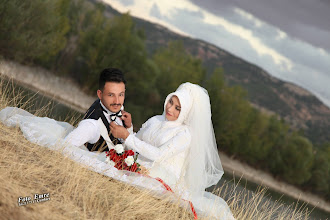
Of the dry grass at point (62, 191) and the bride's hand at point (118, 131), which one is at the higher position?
the bride's hand at point (118, 131)

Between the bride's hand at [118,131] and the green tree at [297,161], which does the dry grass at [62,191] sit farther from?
the green tree at [297,161]

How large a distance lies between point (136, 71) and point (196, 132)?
35210 millimetres

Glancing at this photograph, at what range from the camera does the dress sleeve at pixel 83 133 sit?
4754 millimetres

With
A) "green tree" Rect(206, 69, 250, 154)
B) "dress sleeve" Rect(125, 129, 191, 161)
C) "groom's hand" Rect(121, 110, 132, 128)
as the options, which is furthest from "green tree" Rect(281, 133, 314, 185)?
"groom's hand" Rect(121, 110, 132, 128)

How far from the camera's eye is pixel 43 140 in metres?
4.96

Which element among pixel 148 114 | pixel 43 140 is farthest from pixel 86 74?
pixel 43 140

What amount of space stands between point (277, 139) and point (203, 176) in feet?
159

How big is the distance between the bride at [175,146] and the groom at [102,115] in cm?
16

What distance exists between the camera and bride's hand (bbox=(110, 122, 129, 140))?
4.70m

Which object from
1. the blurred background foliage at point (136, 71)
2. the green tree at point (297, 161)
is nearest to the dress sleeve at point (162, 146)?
the blurred background foliage at point (136, 71)

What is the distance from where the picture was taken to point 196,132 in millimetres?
5250

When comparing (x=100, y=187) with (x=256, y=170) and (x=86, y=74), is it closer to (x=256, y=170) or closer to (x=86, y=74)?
(x=86, y=74)

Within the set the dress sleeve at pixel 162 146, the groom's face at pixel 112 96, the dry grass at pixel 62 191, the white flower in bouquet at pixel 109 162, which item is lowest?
the dry grass at pixel 62 191

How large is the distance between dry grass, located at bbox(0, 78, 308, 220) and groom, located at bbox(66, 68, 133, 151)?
395 mm
